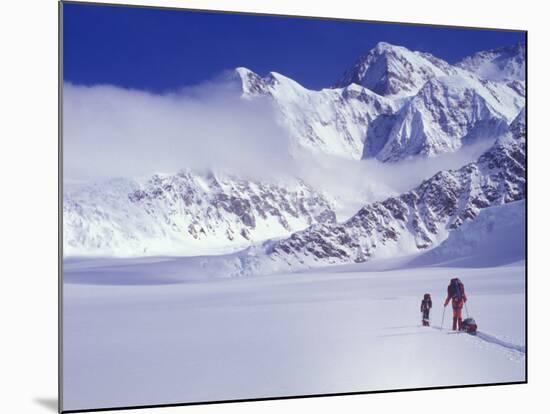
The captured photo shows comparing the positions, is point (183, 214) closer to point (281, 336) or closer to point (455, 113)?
point (281, 336)

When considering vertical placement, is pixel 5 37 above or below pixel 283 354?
above

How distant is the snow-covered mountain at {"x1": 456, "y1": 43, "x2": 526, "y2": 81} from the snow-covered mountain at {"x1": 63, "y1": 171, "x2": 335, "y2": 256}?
1576mm

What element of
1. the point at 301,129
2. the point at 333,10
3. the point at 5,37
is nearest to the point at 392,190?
the point at 301,129

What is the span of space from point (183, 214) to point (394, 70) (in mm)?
1884

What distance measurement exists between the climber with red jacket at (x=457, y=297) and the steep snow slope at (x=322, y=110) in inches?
46.4

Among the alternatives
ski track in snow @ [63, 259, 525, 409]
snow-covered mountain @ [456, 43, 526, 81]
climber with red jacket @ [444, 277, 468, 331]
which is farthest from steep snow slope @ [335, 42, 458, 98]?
climber with red jacket @ [444, 277, 468, 331]

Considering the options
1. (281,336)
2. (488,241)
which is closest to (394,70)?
(488,241)

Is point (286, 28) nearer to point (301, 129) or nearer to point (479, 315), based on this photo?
point (301, 129)

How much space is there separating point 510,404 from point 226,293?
2155 mm

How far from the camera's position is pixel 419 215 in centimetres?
679

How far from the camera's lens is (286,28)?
6.54 meters

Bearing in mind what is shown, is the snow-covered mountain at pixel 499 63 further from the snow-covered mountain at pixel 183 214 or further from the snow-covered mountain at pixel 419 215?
the snow-covered mountain at pixel 183 214

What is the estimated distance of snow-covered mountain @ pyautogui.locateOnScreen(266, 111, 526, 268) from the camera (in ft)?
21.5

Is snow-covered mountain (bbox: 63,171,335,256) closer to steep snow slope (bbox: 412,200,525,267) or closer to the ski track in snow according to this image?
the ski track in snow
